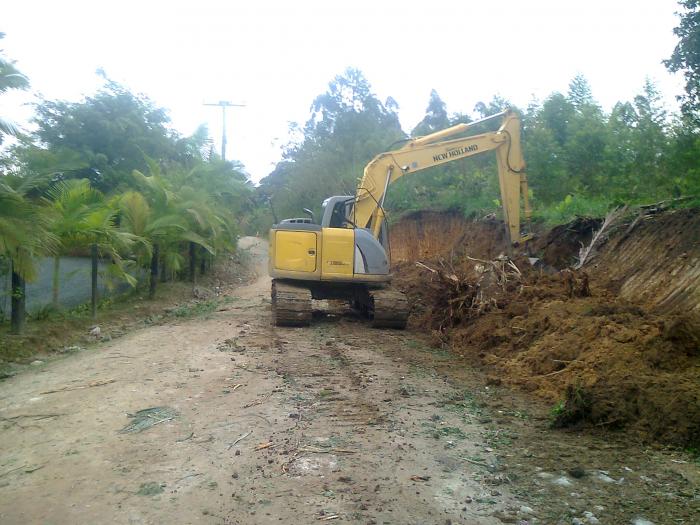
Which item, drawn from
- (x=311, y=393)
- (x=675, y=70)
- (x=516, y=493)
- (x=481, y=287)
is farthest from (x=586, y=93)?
(x=516, y=493)

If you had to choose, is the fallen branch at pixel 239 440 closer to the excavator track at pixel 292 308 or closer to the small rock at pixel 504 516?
the small rock at pixel 504 516

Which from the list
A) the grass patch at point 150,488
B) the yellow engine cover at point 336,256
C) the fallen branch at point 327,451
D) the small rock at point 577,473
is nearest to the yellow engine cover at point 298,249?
the yellow engine cover at point 336,256

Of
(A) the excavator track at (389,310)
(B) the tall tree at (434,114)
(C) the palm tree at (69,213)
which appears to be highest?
(B) the tall tree at (434,114)

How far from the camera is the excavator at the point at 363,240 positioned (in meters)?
12.0

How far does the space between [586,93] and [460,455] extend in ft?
68.1

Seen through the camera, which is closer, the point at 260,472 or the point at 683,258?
the point at 260,472

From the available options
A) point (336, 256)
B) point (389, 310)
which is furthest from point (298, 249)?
point (389, 310)

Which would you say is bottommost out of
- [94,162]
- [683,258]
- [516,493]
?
[516,493]

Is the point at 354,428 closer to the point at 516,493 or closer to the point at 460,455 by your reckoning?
the point at 460,455

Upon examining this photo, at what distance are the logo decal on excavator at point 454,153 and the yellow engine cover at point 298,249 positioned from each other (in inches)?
130

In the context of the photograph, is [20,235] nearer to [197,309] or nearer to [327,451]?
[327,451]

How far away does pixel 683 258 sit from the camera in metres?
9.24

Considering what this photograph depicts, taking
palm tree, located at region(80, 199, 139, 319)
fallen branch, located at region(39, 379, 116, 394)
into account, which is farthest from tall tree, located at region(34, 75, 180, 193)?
fallen branch, located at region(39, 379, 116, 394)

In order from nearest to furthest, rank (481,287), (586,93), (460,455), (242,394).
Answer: (460,455)
(242,394)
(481,287)
(586,93)
